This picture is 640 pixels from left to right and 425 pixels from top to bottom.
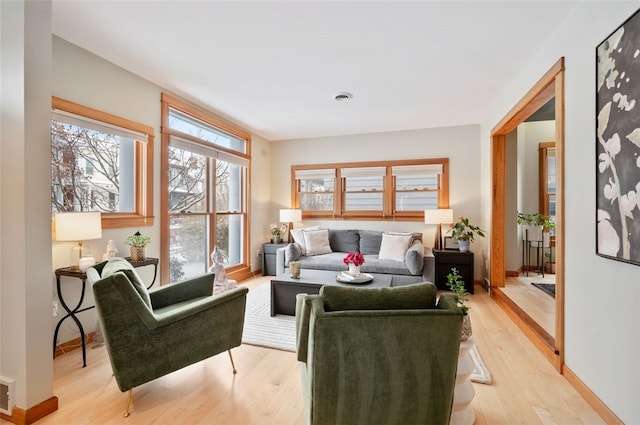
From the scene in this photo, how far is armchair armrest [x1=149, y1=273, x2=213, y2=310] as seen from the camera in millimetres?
2316

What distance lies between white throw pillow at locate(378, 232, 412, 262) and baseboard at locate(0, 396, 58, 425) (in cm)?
373

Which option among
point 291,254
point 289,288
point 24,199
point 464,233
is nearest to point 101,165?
point 24,199

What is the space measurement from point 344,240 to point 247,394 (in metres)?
3.37

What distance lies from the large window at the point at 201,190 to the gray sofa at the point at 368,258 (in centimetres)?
96

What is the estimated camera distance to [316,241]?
4961 mm

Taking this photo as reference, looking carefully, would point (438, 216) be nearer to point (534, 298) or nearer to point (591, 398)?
point (534, 298)

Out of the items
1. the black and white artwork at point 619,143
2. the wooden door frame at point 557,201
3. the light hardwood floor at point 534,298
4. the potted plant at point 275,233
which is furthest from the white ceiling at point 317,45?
the light hardwood floor at point 534,298

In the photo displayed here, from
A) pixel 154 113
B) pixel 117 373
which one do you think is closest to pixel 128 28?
pixel 154 113

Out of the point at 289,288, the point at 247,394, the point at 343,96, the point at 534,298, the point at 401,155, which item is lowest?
the point at 247,394

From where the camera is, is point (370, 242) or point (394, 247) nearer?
point (394, 247)

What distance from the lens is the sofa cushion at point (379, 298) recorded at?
1401 mm

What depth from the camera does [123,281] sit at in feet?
5.45

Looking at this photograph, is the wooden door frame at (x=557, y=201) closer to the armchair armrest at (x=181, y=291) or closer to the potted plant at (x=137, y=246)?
the armchair armrest at (x=181, y=291)

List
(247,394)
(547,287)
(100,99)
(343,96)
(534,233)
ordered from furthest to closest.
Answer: (534,233) < (547,287) < (343,96) < (100,99) < (247,394)
